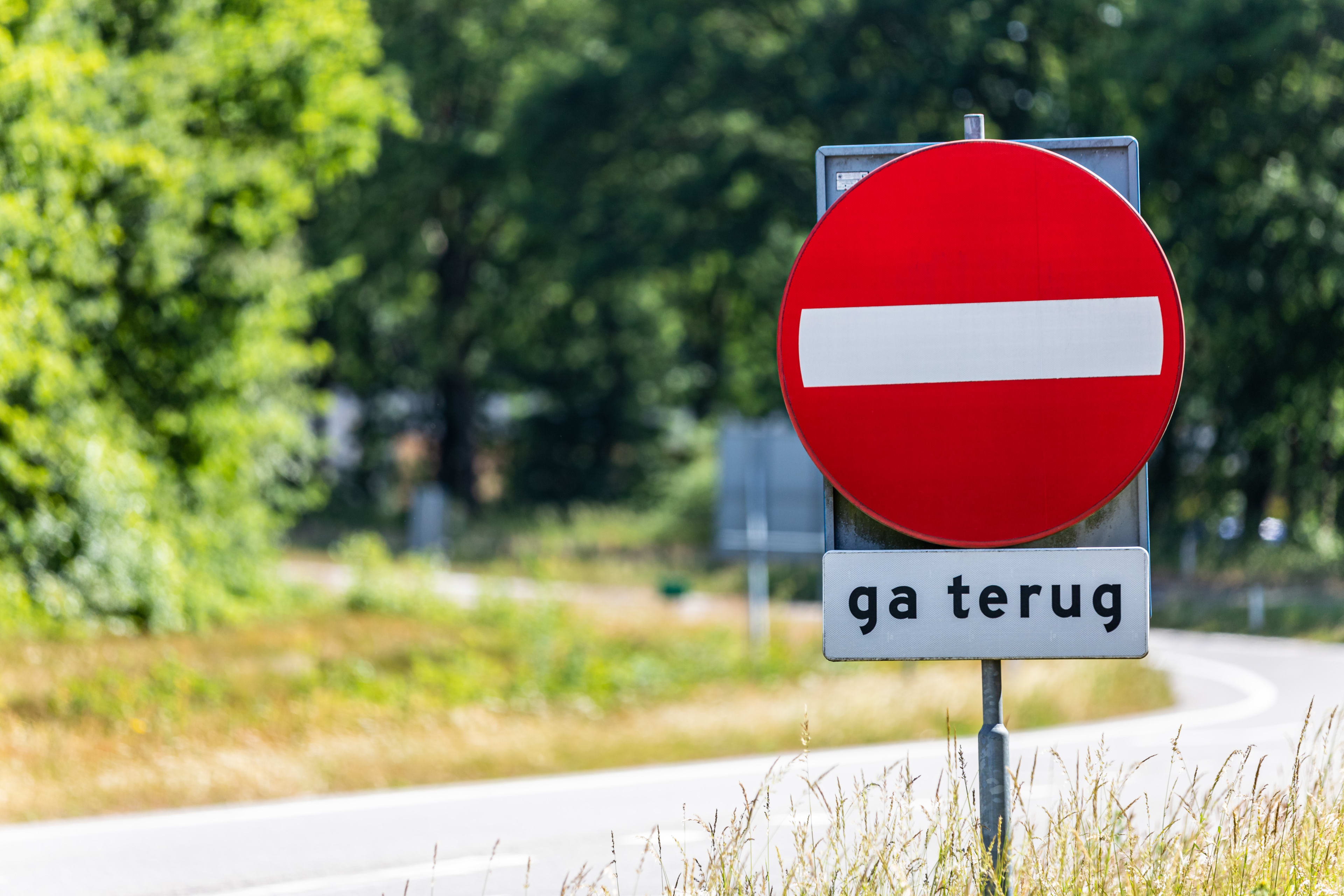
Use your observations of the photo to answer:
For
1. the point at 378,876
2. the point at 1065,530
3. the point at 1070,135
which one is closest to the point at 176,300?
the point at 378,876

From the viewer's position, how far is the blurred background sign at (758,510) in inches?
537

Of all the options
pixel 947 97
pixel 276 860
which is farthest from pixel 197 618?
pixel 947 97

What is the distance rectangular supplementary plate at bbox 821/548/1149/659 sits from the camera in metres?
2.97

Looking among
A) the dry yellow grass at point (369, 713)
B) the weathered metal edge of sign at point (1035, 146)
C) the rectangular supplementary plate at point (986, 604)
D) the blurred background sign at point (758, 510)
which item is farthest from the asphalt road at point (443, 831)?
the blurred background sign at point (758, 510)

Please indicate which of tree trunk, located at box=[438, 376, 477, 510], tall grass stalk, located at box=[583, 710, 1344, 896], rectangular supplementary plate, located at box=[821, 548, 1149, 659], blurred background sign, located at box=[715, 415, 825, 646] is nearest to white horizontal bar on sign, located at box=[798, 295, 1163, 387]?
rectangular supplementary plate, located at box=[821, 548, 1149, 659]

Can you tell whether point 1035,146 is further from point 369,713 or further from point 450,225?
point 450,225

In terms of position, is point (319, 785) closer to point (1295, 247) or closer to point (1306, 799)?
point (1306, 799)

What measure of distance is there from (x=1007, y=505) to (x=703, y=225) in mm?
31512

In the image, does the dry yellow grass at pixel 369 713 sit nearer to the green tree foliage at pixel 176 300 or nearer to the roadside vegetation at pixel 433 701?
the roadside vegetation at pixel 433 701

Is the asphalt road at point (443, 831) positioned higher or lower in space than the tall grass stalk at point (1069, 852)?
lower

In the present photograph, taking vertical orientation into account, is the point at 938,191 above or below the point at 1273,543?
above

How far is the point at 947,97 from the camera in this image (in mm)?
28875

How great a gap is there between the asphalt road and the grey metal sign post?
159cm

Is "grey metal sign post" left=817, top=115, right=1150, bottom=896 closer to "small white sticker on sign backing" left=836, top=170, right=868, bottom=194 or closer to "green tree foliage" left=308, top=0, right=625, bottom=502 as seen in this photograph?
"small white sticker on sign backing" left=836, top=170, right=868, bottom=194
